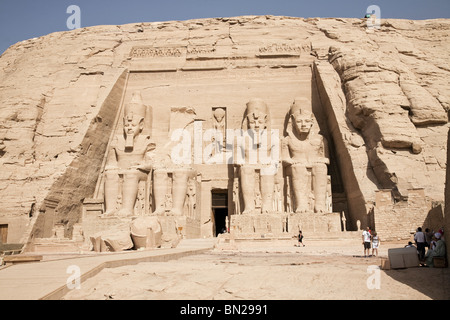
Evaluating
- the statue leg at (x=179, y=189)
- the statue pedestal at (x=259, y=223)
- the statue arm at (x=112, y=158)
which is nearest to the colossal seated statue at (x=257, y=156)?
the statue pedestal at (x=259, y=223)

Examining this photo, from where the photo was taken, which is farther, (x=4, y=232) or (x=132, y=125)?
(x=132, y=125)

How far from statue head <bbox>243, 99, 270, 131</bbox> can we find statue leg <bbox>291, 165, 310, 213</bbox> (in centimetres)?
203

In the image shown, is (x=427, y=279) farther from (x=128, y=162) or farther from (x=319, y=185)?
(x=128, y=162)

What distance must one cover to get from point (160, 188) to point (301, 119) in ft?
17.6

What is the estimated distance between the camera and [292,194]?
14.5 metres

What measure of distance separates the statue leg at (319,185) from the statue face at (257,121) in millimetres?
2398

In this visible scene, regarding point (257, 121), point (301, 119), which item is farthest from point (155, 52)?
point (301, 119)

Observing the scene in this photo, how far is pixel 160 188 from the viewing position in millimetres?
14508

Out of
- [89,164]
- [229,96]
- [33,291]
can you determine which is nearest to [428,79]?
[229,96]

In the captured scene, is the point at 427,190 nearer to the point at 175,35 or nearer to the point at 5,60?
the point at 175,35

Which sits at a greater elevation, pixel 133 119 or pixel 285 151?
pixel 133 119

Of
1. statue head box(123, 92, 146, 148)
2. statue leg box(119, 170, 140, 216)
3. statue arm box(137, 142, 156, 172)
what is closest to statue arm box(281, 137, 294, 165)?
statue arm box(137, 142, 156, 172)

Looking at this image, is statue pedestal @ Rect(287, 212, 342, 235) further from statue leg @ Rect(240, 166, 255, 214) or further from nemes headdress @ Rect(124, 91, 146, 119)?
nemes headdress @ Rect(124, 91, 146, 119)
